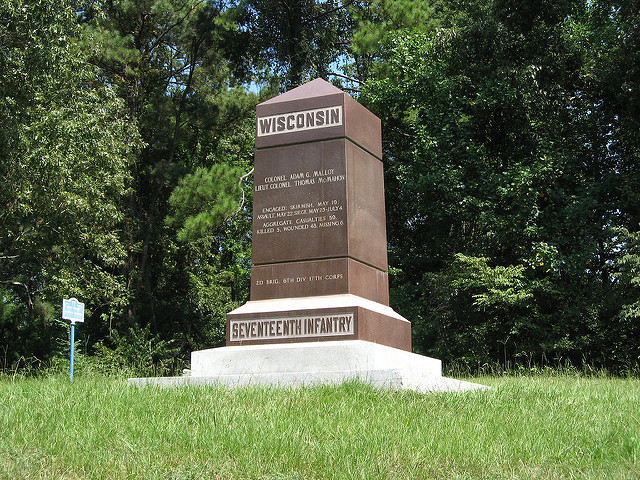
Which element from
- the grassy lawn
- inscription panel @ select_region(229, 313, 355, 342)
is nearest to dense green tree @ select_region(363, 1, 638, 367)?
inscription panel @ select_region(229, 313, 355, 342)

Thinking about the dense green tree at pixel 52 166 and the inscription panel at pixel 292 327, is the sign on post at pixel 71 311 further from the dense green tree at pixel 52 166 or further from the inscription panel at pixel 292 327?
the dense green tree at pixel 52 166

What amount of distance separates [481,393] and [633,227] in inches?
498

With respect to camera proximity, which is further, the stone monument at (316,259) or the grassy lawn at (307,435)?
the stone monument at (316,259)

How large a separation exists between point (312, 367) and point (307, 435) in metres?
2.89

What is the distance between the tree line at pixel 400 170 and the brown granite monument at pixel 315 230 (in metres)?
6.56

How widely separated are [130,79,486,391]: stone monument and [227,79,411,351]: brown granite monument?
11 millimetres

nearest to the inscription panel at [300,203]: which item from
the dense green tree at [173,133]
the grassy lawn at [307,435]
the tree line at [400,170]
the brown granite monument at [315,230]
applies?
the brown granite monument at [315,230]

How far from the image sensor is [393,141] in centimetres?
2211

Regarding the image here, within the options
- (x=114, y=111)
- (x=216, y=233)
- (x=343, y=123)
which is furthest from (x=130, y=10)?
(x=343, y=123)

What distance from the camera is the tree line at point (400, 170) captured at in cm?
1684

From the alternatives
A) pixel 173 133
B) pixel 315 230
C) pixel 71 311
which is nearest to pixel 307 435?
pixel 315 230

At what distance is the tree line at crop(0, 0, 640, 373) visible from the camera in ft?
55.3

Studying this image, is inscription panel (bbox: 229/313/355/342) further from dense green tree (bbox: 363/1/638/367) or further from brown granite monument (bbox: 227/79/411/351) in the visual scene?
dense green tree (bbox: 363/1/638/367)

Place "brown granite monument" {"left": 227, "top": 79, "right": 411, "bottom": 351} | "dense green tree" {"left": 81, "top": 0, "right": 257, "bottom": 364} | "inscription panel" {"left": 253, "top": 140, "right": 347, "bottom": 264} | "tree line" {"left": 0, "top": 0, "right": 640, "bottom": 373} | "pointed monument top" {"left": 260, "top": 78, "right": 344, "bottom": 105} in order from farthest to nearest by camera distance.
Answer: "dense green tree" {"left": 81, "top": 0, "right": 257, "bottom": 364} → "tree line" {"left": 0, "top": 0, "right": 640, "bottom": 373} → "pointed monument top" {"left": 260, "top": 78, "right": 344, "bottom": 105} → "inscription panel" {"left": 253, "top": 140, "right": 347, "bottom": 264} → "brown granite monument" {"left": 227, "top": 79, "right": 411, "bottom": 351}
